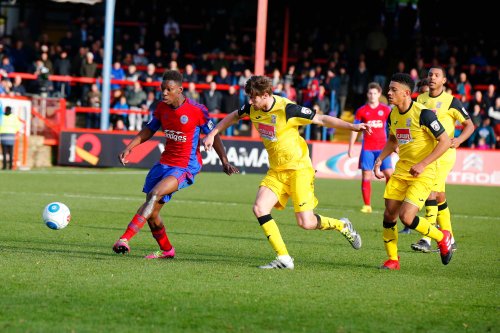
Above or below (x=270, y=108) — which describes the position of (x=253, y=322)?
below

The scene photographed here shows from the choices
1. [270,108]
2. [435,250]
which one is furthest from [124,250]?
[435,250]

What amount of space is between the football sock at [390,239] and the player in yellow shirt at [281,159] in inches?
29.0

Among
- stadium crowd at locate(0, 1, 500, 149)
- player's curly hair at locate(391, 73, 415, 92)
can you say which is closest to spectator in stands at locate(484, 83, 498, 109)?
stadium crowd at locate(0, 1, 500, 149)

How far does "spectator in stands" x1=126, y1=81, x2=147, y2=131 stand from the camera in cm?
2891

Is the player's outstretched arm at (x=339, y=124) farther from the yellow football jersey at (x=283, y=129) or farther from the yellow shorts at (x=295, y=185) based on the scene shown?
the yellow shorts at (x=295, y=185)

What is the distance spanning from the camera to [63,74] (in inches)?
1186

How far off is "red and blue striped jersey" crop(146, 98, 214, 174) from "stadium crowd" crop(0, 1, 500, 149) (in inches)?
686

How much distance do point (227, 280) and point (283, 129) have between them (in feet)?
6.04

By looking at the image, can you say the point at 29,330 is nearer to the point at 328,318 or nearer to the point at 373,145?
the point at 328,318

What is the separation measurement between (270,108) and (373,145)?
7248 millimetres

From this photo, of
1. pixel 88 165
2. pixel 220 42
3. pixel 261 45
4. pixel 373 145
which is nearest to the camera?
pixel 373 145

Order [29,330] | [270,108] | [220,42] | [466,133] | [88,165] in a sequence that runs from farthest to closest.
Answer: [220,42] → [88,165] → [466,133] → [270,108] → [29,330]

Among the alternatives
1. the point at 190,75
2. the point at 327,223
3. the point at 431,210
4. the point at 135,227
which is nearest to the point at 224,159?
the point at 135,227

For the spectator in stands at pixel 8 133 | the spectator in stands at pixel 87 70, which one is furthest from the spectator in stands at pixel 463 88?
the spectator in stands at pixel 8 133
